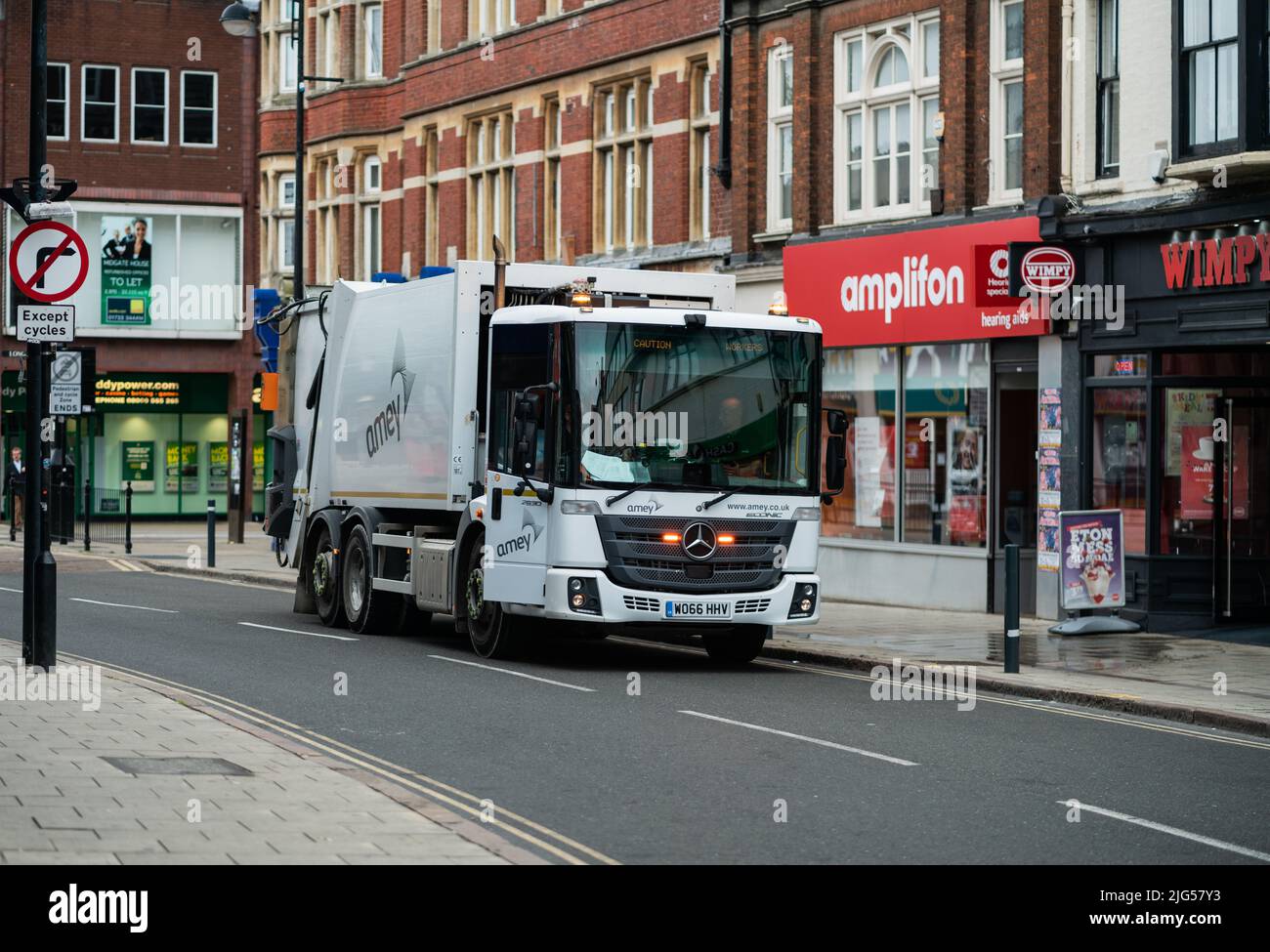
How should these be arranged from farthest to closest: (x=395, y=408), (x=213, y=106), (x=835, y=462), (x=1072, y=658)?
1. (x=213, y=106)
2. (x=395, y=408)
3. (x=1072, y=658)
4. (x=835, y=462)

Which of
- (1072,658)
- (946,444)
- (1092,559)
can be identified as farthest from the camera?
(946,444)

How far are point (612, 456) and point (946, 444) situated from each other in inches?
348

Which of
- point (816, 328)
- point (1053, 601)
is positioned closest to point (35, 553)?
point (816, 328)

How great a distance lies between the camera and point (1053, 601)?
73.2 ft

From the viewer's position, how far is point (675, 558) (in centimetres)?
1652

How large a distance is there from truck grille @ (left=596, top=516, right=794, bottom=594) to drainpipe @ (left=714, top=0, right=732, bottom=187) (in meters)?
12.5

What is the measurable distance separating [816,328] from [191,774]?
852 cm

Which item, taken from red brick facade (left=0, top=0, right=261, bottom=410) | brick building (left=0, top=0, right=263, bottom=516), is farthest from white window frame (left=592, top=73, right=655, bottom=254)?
red brick facade (left=0, top=0, right=261, bottom=410)

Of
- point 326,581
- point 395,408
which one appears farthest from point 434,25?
point 395,408

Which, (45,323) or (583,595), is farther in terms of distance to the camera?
(583,595)

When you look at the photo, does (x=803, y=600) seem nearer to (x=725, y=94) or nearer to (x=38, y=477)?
(x=38, y=477)

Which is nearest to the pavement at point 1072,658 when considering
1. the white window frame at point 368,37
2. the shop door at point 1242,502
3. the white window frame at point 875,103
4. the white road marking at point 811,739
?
the shop door at point 1242,502

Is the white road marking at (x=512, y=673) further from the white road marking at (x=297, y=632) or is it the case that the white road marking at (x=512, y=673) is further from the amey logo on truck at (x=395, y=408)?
the amey logo on truck at (x=395, y=408)

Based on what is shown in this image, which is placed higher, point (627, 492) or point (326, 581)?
point (627, 492)
